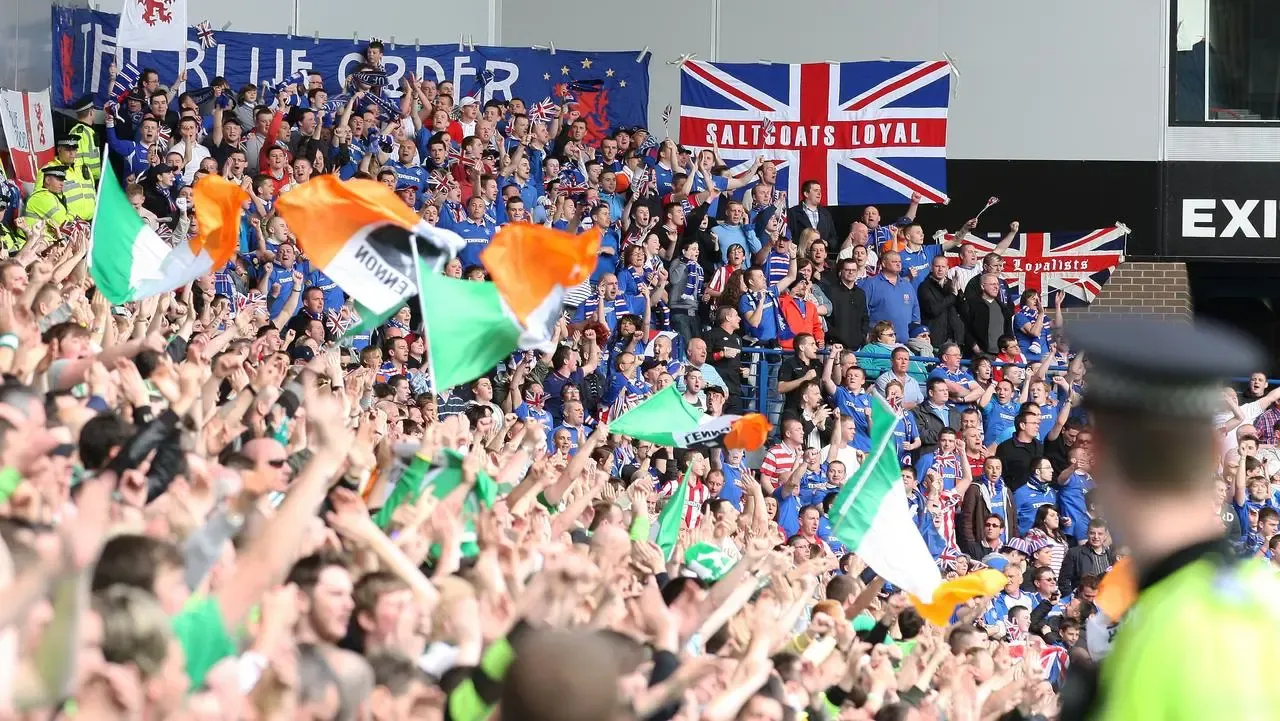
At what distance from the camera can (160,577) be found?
4164 mm

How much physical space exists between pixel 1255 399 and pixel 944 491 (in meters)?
3.92

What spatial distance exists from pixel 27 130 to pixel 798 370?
22.7ft

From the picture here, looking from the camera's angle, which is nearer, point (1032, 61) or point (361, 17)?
point (361, 17)

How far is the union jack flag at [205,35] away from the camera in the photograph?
17.3 meters

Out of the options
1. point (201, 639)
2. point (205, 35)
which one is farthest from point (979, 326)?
point (201, 639)

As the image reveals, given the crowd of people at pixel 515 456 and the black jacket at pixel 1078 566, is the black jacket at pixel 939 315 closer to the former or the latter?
the crowd of people at pixel 515 456

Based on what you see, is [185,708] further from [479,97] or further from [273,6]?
[273,6]

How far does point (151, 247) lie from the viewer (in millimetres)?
9617

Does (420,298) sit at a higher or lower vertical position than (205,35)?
lower

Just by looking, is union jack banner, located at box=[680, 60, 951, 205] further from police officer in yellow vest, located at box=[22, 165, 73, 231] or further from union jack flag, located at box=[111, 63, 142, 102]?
police officer in yellow vest, located at box=[22, 165, 73, 231]

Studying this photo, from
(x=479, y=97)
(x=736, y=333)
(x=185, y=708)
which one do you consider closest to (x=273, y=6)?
(x=479, y=97)

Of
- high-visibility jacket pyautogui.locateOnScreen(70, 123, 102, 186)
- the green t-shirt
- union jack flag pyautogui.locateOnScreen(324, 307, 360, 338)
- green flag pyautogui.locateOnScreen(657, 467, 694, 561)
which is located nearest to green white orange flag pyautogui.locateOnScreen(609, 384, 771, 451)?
green flag pyautogui.locateOnScreen(657, 467, 694, 561)

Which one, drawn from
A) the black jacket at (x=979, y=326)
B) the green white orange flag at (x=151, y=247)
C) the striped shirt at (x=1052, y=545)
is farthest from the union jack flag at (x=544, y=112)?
the green white orange flag at (x=151, y=247)

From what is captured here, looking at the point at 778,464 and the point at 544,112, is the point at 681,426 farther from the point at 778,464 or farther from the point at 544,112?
the point at 544,112
